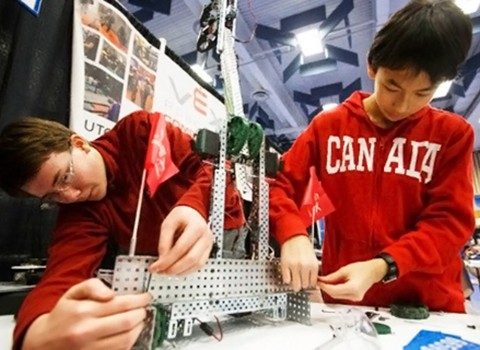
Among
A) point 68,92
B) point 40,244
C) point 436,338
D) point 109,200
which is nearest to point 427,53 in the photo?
point 436,338

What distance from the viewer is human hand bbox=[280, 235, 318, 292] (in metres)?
0.78

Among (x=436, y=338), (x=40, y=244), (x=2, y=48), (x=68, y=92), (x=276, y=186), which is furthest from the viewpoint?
(x=68, y=92)

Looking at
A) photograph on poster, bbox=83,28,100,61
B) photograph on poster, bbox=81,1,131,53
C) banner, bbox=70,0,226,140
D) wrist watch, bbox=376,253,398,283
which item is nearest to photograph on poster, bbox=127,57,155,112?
banner, bbox=70,0,226,140

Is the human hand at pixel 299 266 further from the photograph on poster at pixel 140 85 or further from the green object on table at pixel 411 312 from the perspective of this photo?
the photograph on poster at pixel 140 85

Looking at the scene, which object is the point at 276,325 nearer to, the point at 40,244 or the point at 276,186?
the point at 276,186

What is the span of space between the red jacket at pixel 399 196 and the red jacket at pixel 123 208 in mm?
291

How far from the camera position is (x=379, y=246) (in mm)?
1040

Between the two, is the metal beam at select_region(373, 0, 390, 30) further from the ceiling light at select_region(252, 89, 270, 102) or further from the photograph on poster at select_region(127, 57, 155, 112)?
the photograph on poster at select_region(127, 57, 155, 112)

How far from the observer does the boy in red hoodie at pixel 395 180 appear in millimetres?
869

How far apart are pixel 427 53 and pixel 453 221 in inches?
20.2

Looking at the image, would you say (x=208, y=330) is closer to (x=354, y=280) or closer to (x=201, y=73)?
(x=354, y=280)

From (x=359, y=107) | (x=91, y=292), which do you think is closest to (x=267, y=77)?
(x=359, y=107)

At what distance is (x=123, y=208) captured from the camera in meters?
0.99

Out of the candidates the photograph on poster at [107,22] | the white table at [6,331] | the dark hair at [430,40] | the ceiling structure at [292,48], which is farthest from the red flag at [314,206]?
the ceiling structure at [292,48]
